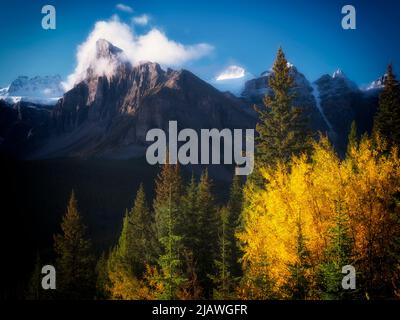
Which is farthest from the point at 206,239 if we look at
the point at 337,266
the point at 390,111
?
the point at 390,111

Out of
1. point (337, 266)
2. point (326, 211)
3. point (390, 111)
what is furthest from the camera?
point (390, 111)

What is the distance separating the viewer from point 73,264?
32125 millimetres

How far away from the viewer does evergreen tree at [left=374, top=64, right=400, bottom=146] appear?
2658 cm

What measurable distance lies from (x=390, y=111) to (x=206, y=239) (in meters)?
18.0

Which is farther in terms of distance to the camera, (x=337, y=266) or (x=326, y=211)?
(x=326, y=211)

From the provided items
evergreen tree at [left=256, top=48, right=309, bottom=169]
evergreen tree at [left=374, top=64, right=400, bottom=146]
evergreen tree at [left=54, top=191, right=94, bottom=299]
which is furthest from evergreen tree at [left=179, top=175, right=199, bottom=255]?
evergreen tree at [left=374, top=64, right=400, bottom=146]

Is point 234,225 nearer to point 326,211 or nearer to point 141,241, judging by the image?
point 141,241

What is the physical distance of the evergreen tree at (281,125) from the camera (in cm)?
2259

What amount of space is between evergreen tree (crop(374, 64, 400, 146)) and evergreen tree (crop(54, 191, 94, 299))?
28.3 metres

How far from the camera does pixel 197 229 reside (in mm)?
28562

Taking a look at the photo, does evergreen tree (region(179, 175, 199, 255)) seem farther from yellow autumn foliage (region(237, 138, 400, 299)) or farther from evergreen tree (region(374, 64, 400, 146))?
evergreen tree (region(374, 64, 400, 146))

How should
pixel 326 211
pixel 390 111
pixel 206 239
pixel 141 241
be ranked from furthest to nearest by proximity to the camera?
pixel 141 241, pixel 206 239, pixel 390 111, pixel 326 211

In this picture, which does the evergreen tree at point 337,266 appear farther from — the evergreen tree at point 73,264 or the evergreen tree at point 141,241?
the evergreen tree at point 73,264
